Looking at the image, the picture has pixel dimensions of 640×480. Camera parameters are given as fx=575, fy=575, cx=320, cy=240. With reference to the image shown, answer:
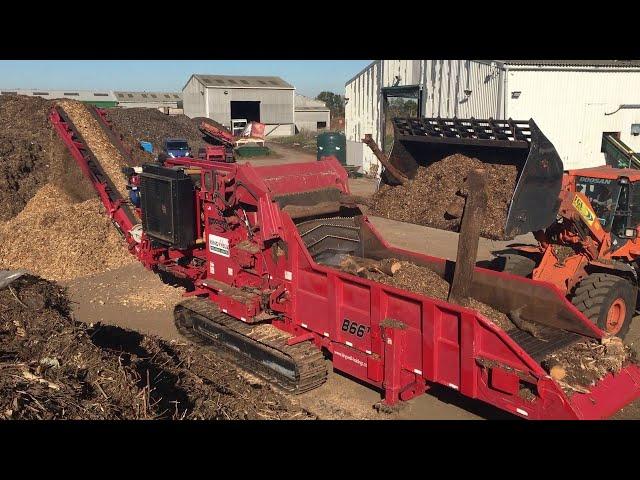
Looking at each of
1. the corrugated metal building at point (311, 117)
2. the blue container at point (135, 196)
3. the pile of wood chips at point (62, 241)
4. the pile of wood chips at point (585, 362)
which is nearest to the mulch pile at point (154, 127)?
the pile of wood chips at point (62, 241)

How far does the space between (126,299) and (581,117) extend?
15.7 m

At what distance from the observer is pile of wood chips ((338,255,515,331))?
21.3 feet

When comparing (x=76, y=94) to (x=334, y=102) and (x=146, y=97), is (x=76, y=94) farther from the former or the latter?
(x=334, y=102)

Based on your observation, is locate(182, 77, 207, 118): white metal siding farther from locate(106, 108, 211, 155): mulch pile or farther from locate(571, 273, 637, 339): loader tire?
locate(571, 273, 637, 339): loader tire

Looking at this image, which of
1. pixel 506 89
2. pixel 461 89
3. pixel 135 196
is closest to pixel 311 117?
pixel 461 89

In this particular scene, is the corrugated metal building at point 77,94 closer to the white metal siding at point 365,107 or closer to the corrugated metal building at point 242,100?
the corrugated metal building at point 242,100

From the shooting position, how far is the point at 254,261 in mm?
7574

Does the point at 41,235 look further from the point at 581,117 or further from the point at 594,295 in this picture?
the point at 581,117

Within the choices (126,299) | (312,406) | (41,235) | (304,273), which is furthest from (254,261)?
→ (41,235)

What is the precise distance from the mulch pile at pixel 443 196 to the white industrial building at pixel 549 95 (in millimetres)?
10188

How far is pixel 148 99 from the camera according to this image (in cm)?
5875

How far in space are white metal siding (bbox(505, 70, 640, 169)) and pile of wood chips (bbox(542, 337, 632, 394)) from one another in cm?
1251

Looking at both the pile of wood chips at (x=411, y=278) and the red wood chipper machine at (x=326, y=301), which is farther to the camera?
the pile of wood chips at (x=411, y=278)

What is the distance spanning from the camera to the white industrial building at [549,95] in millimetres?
17328
